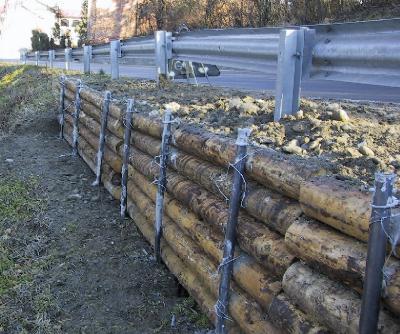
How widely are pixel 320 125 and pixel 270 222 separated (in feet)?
3.97

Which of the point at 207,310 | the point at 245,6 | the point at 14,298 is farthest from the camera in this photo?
the point at 245,6

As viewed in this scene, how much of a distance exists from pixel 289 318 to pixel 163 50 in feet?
18.1

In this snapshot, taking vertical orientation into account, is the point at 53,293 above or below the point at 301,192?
below

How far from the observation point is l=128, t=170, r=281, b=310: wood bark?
2.79 metres

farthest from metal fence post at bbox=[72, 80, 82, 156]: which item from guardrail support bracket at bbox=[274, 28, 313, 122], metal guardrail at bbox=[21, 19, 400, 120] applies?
guardrail support bracket at bbox=[274, 28, 313, 122]

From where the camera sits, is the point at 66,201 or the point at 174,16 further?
the point at 174,16

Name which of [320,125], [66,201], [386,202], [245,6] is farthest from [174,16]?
[386,202]

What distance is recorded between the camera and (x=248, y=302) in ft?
9.70

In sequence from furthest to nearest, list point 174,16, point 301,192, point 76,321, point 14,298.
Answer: point 174,16 → point 14,298 → point 76,321 → point 301,192

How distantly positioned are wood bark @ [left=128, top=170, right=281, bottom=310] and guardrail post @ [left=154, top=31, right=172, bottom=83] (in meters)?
2.73

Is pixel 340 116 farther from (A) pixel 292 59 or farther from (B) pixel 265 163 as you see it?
(B) pixel 265 163

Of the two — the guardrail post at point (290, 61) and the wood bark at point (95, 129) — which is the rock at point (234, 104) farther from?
the wood bark at point (95, 129)

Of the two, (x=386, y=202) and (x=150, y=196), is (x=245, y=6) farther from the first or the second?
(x=386, y=202)

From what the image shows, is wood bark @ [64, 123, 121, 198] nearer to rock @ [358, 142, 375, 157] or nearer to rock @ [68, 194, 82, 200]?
rock @ [68, 194, 82, 200]
